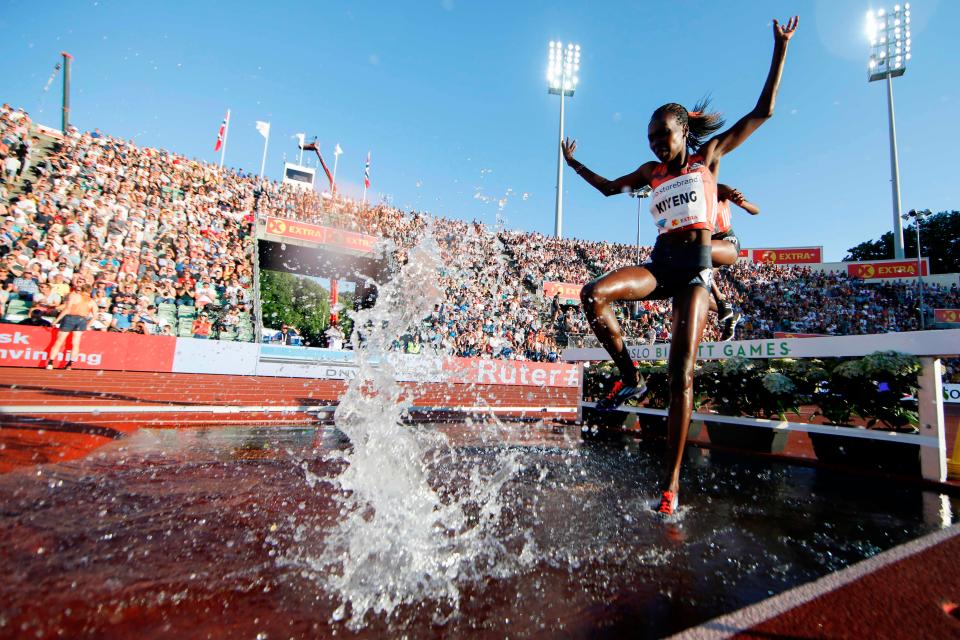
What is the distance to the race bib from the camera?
3.21 metres

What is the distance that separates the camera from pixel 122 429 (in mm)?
5875

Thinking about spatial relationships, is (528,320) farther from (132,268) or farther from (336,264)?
(132,268)

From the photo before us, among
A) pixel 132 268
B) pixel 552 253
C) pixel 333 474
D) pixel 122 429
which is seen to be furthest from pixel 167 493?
pixel 552 253

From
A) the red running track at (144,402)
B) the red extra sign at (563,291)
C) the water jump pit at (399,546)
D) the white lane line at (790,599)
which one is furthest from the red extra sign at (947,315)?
the white lane line at (790,599)

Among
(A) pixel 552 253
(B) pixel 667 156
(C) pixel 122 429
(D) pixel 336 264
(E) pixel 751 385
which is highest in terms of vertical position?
(A) pixel 552 253

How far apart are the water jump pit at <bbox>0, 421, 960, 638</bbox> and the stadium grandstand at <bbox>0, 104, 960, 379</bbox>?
36.8 ft

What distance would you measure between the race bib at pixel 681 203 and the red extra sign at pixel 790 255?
141ft

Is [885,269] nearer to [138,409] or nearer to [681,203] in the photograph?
[681,203]

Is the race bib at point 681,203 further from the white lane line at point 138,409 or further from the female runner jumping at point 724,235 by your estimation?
the white lane line at point 138,409

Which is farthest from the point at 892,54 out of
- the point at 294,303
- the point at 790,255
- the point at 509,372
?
the point at 294,303

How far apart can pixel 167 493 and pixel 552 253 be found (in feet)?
92.2

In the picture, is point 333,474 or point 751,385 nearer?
point 333,474

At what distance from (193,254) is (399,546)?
18.0 metres

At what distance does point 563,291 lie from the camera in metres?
26.4
